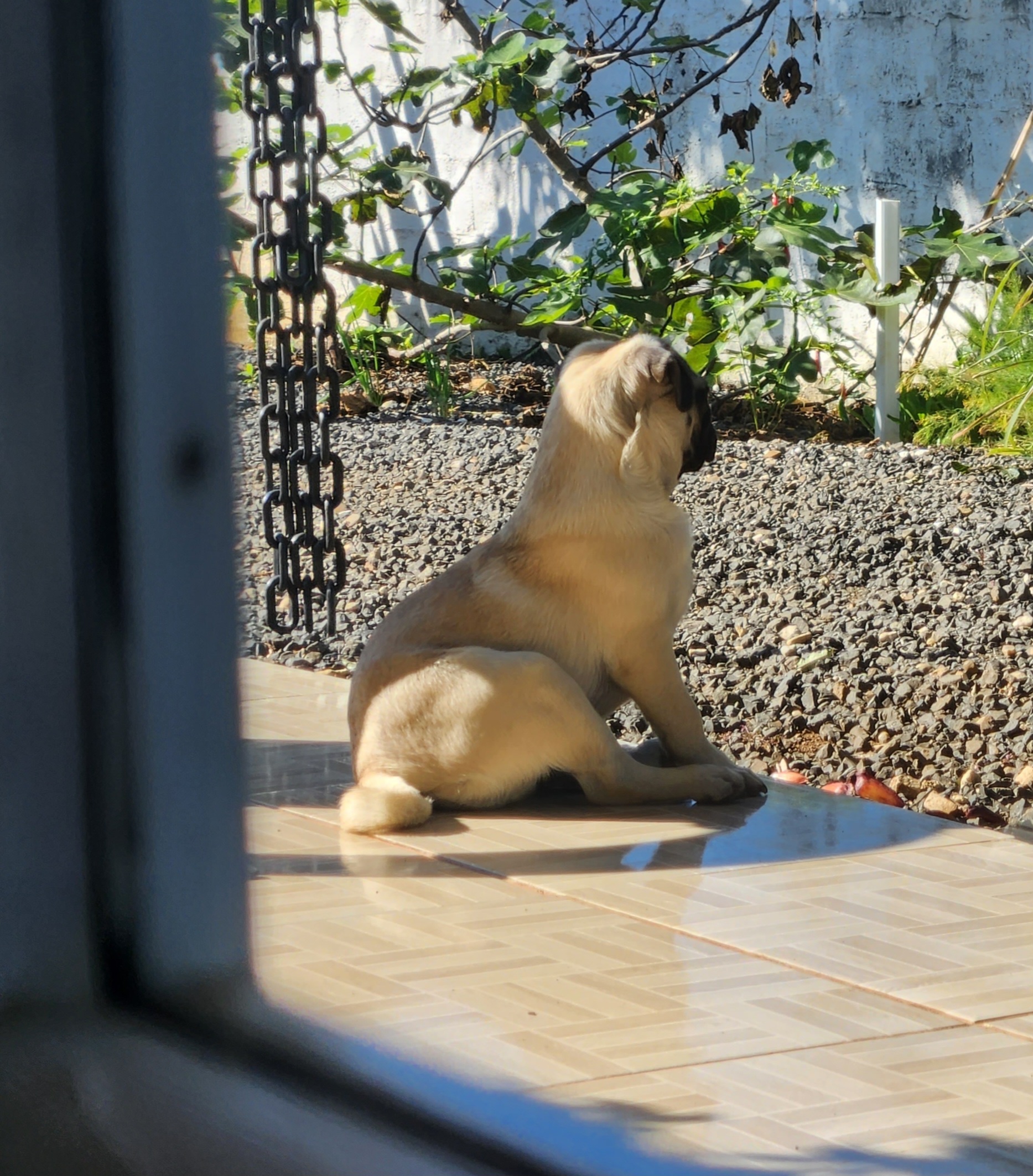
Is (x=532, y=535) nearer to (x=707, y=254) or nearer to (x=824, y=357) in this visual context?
(x=707, y=254)

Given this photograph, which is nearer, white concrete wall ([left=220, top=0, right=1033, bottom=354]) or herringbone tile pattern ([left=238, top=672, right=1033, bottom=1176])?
herringbone tile pattern ([left=238, top=672, right=1033, bottom=1176])

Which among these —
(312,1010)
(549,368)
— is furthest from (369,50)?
(312,1010)

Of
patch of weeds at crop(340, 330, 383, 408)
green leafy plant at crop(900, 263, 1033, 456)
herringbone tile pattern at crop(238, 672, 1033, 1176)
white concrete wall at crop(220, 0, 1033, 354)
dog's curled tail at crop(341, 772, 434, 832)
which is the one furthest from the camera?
patch of weeds at crop(340, 330, 383, 408)

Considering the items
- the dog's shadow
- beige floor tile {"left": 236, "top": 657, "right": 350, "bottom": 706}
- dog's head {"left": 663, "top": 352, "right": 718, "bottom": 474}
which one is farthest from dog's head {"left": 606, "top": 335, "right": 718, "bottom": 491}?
beige floor tile {"left": 236, "top": 657, "right": 350, "bottom": 706}

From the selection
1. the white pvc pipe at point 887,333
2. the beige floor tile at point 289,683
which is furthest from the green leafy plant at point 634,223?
the beige floor tile at point 289,683

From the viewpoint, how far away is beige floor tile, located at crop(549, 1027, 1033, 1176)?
1.93 m

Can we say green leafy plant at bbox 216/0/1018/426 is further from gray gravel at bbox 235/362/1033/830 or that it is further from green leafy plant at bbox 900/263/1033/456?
gray gravel at bbox 235/362/1033/830

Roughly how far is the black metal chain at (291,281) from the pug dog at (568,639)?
328mm

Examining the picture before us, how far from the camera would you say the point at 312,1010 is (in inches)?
94.7

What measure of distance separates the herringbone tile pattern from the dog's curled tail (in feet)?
0.12

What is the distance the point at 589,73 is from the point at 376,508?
8.91 feet

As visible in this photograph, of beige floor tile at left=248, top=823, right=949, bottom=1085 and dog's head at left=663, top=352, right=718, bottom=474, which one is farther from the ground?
dog's head at left=663, top=352, right=718, bottom=474

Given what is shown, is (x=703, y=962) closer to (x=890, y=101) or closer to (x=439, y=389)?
(x=439, y=389)

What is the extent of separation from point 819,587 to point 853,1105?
360 cm
